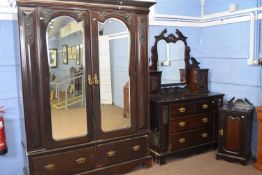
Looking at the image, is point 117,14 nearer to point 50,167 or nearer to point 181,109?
point 181,109

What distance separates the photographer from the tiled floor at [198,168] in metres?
2.91

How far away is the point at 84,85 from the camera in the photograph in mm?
2570

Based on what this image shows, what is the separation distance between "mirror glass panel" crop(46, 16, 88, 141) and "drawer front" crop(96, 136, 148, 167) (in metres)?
0.31

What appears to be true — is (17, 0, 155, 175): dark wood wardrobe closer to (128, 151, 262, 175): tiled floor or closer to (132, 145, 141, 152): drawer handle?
(132, 145, 141, 152): drawer handle

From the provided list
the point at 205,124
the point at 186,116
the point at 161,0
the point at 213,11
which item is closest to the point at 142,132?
the point at 186,116

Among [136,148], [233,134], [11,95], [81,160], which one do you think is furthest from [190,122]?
[11,95]

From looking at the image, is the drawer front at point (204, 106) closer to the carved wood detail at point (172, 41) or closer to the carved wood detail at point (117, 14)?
the carved wood detail at point (172, 41)

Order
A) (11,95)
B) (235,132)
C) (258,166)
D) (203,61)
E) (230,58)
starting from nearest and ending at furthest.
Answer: (11,95) < (258,166) < (235,132) < (230,58) < (203,61)

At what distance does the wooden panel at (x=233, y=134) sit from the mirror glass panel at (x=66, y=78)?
1.77 metres

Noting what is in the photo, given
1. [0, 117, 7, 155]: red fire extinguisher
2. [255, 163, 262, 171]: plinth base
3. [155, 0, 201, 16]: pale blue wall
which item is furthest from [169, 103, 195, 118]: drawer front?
[0, 117, 7, 155]: red fire extinguisher

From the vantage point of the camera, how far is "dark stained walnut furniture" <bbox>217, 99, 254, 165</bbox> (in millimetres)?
3043

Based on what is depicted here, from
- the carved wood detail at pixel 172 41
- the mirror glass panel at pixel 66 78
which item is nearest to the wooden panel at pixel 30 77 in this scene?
the mirror glass panel at pixel 66 78

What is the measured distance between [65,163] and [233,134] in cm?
202

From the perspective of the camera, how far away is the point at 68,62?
2486 mm
